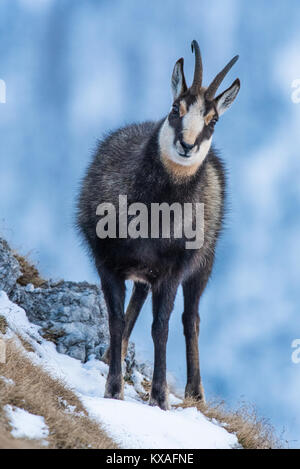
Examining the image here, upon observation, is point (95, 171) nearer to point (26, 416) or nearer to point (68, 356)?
point (68, 356)

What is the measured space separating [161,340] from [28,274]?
389cm

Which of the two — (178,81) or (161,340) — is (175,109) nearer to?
(178,81)

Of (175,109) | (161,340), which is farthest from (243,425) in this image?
(175,109)

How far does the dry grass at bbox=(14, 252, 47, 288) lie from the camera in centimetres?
1055

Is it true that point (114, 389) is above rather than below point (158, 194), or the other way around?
below

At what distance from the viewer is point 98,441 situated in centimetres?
550

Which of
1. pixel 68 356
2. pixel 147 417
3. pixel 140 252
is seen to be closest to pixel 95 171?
pixel 140 252

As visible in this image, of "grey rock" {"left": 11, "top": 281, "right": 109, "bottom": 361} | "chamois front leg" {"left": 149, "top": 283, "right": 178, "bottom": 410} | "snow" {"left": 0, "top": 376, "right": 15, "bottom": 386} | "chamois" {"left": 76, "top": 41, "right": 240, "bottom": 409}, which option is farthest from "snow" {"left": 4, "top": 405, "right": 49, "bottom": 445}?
"grey rock" {"left": 11, "top": 281, "right": 109, "bottom": 361}

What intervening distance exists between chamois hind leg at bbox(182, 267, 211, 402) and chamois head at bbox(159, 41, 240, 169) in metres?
2.45

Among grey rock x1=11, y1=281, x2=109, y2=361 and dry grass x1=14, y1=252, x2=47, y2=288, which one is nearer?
grey rock x1=11, y1=281, x2=109, y2=361

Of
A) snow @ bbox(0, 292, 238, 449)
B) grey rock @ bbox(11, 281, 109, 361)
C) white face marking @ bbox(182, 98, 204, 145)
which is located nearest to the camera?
snow @ bbox(0, 292, 238, 449)

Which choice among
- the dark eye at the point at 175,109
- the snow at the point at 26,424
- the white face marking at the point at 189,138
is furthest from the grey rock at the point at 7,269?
the snow at the point at 26,424

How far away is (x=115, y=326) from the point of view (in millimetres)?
7543

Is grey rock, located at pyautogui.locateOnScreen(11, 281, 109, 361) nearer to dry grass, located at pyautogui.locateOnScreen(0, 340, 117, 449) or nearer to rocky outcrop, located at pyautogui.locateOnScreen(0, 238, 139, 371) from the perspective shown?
rocky outcrop, located at pyautogui.locateOnScreen(0, 238, 139, 371)
